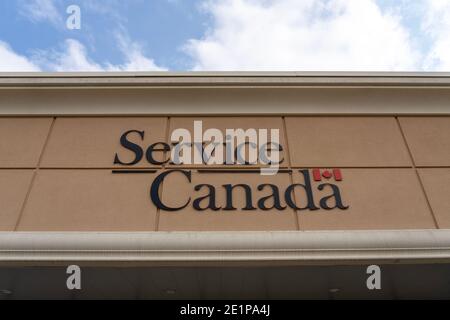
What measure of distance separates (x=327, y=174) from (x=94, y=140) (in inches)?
133

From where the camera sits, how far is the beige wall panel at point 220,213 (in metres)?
4.48

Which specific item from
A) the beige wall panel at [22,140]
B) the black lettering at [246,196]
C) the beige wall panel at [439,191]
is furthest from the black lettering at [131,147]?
the beige wall panel at [439,191]

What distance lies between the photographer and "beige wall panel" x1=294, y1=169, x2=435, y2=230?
4527 mm

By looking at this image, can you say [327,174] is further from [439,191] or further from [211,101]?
[211,101]

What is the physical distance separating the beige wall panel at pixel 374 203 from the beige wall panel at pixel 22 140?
3706 mm

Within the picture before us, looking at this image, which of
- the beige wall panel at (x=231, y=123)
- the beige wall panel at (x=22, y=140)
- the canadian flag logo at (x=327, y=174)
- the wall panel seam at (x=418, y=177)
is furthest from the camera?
the beige wall panel at (x=231, y=123)

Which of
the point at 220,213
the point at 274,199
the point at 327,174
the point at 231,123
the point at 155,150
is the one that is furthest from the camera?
the point at 231,123

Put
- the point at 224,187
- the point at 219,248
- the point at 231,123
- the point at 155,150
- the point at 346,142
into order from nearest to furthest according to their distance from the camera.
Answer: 1. the point at 219,248
2. the point at 224,187
3. the point at 155,150
4. the point at 346,142
5. the point at 231,123

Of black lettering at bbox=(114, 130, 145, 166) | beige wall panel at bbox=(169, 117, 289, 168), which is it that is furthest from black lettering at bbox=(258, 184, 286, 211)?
black lettering at bbox=(114, 130, 145, 166)

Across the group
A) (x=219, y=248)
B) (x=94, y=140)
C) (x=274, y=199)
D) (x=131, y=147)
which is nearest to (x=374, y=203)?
(x=274, y=199)

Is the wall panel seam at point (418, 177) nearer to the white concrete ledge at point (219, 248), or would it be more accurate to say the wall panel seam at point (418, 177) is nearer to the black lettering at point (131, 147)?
the white concrete ledge at point (219, 248)

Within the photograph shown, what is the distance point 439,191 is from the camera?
4.80 metres

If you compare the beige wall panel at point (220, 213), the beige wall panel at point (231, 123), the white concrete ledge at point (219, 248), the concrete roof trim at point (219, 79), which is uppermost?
the concrete roof trim at point (219, 79)
